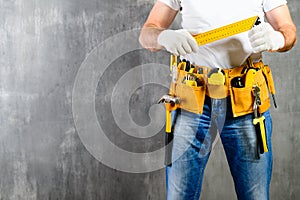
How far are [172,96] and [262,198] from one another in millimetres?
549

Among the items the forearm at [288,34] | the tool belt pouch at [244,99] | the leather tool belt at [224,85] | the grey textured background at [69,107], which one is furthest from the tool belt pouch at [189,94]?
the grey textured background at [69,107]

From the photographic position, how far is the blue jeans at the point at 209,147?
1591 mm

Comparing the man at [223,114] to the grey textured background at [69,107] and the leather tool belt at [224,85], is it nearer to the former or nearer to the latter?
the leather tool belt at [224,85]

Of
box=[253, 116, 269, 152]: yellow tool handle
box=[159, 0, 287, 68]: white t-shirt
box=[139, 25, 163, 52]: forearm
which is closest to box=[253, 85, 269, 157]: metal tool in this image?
box=[253, 116, 269, 152]: yellow tool handle

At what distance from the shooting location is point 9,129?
2.33 meters

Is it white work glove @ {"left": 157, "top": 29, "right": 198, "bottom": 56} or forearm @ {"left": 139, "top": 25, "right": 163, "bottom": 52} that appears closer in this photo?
white work glove @ {"left": 157, "top": 29, "right": 198, "bottom": 56}

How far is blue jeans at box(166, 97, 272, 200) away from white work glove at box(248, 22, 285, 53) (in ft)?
0.81

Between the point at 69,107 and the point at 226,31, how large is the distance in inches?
48.3

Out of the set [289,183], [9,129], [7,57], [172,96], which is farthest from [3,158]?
[289,183]

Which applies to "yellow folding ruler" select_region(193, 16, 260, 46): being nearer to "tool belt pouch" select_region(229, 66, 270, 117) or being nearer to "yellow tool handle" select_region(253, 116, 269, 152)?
"tool belt pouch" select_region(229, 66, 270, 117)

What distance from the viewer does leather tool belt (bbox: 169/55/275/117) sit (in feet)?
5.09

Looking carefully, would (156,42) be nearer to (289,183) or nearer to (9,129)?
(9,129)

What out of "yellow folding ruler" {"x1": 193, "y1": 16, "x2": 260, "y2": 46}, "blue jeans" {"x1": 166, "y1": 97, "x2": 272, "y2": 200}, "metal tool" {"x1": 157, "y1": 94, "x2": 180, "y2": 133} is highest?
"yellow folding ruler" {"x1": 193, "y1": 16, "x2": 260, "y2": 46}

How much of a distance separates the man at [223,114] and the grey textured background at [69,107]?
2.63ft
